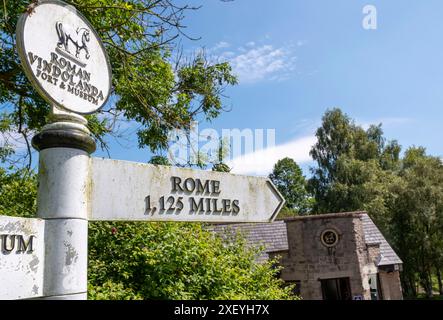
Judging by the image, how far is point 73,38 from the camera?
189 centimetres

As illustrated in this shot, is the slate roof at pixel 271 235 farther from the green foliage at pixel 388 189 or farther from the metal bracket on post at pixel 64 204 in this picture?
the metal bracket on post at pixel 64 204

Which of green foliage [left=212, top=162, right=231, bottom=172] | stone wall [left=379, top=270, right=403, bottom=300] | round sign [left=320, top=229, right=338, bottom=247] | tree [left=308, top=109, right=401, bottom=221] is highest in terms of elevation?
tree [left=308, top=109, right=401, bottom=221]

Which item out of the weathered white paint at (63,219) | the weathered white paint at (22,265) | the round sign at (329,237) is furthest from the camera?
the round sign at (329,237)

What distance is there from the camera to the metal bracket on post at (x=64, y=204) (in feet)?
5.23

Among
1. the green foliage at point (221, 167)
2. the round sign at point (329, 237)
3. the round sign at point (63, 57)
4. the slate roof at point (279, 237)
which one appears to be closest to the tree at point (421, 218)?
the slate roof at point (279, 237)

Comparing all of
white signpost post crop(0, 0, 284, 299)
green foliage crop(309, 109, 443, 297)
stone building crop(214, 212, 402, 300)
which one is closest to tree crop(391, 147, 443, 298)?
green foliage crop(309, 109, 443, 297)

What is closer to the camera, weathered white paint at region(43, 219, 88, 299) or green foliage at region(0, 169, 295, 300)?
weathered white paint at region(43, 219, 88, 299)

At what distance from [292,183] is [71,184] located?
47093 millimetres

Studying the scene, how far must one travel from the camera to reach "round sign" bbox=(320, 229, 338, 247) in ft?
51.1

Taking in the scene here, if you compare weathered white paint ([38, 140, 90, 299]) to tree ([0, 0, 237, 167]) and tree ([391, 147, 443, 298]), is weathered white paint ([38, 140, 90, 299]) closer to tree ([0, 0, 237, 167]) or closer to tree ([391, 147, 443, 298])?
tree ([0, 0, 237, 167])

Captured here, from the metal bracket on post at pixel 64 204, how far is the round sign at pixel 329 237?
49.0ft

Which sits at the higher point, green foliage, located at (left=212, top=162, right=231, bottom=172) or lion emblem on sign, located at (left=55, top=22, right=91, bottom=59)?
green foliage, located at (left=212, top=162, right=231, bottom=172)

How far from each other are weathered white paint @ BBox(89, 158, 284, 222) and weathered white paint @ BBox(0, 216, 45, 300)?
0.83 ft

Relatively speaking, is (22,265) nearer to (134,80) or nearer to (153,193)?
(153,193)
